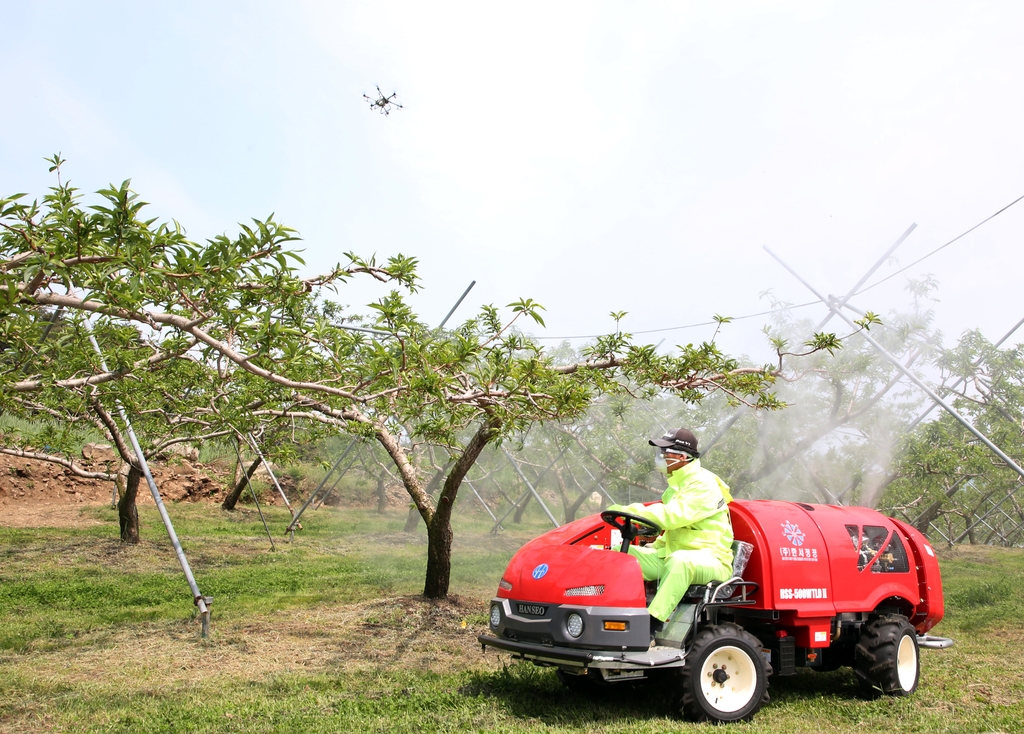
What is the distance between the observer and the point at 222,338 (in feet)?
20.4

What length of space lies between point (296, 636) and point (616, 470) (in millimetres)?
13857

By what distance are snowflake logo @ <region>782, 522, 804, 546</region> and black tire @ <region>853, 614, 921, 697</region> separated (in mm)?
1064

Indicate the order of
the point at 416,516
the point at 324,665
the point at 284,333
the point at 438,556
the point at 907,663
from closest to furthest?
1. the point at 284,333
2. the point at 907,663
3. the point at 324,665
4. the point at 438,556
5. the point at 416,516

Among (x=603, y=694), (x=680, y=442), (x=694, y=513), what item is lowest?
(x=603, y=694)

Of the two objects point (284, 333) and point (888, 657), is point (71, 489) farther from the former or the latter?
point (888, 657)

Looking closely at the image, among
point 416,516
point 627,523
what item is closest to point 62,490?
point 416,516

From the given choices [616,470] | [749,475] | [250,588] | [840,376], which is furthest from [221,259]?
[616,470]

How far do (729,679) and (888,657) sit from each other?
4.90ft

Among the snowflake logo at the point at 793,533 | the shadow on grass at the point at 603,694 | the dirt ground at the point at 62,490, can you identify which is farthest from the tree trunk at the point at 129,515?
the snowflake logo at the point at 793,533

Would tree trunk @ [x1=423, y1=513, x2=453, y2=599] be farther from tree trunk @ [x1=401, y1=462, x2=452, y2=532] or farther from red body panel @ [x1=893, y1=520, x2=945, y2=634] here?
tree trunk @ [x1=401, y1=462, x2=452, y2=532]

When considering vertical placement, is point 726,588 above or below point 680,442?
below

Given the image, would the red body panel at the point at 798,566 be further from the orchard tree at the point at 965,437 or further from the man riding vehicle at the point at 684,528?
the orchard tree at the point at 965,437

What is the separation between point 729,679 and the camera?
18.6 ft

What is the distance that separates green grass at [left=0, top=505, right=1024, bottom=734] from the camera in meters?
5.47
